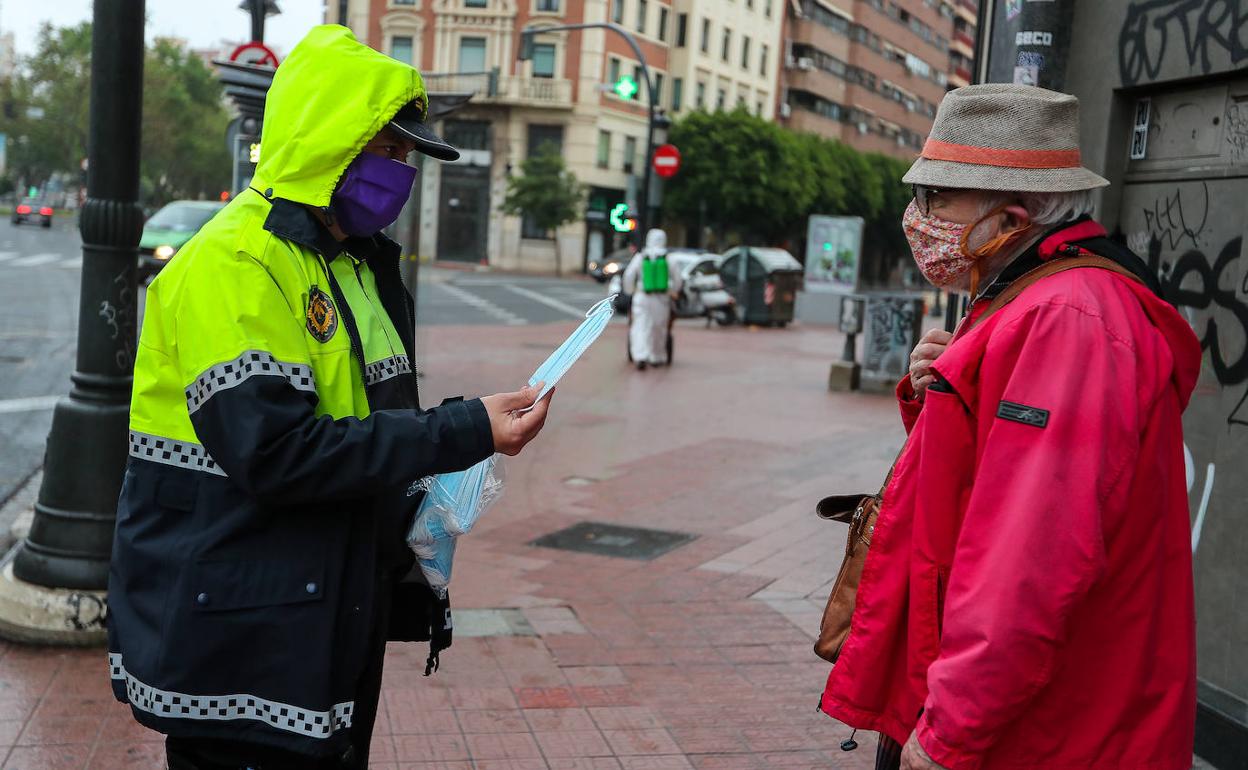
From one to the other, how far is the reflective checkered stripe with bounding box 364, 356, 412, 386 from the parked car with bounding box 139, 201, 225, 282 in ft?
66.6

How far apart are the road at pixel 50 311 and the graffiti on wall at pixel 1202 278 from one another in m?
6.67

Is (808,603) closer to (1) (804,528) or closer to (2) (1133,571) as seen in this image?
(1) (804,528)

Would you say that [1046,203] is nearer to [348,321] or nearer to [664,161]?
[348,321]

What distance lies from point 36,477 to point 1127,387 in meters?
8.15

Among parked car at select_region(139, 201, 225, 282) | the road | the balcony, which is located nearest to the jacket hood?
the road

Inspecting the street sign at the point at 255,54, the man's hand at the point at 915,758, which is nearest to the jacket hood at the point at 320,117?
the man's hand at the point at 915,758

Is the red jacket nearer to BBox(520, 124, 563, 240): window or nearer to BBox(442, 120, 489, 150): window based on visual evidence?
BBox(520, 124, 563, 240): window

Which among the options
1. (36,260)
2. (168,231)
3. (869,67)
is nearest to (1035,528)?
(168,231)

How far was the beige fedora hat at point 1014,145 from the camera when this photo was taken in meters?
2.18

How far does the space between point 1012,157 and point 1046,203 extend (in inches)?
4.2

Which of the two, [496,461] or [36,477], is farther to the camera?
[36,477]

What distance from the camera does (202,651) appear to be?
2209mm

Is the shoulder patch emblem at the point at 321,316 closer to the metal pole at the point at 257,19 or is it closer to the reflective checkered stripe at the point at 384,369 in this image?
the reflective checkered stripe at the point at 384,369

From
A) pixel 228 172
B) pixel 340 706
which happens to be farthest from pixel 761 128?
pixel 340 706
